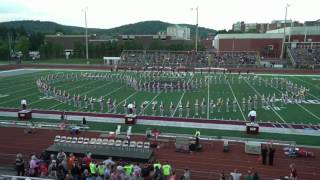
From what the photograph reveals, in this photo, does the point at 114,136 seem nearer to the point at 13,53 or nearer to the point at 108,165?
the point at 108,165

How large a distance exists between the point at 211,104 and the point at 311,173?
1147 centimetres

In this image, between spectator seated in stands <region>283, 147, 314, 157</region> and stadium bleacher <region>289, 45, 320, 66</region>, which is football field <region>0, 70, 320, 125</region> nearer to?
spectator seated in stands <region>283, 147, 314, 157</region>

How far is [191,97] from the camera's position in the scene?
87.9ft

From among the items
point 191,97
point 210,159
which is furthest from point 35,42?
point 210,159

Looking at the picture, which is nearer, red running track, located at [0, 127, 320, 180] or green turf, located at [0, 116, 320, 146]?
red running track, located at [0, 127, 320, 180]

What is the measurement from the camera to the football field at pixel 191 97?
21812 millimetres

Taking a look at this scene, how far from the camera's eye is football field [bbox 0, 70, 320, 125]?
21812 mm

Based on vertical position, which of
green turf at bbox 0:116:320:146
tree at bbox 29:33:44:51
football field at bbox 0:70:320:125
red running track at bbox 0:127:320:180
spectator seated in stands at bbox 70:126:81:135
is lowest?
red running track at bbox 0:127:320:180

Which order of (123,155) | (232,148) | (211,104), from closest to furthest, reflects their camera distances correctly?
(123,155) < (232,148) < (211,104)

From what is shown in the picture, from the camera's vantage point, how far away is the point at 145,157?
13.2m

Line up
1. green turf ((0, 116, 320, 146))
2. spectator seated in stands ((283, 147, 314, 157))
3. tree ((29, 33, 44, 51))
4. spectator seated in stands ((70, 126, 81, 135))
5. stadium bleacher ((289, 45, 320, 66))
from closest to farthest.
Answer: spectator seated in stands ((283, 147, 314, 157)) < green turf ((0, 116, 320, 146)) < spectator seated in stands ((70, 126, 81, 135)) < stadium bleacher ((289, 45, 320, 66)) < tree ((29, 33, 44, 51))

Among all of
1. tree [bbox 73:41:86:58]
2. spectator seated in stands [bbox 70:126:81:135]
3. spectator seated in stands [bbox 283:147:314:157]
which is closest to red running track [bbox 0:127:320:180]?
spectator seated in stands [bbox 283:147:314:157]

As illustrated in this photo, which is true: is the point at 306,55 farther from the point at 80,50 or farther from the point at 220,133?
the point at 80,50

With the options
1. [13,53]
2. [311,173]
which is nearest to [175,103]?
[311,173]
